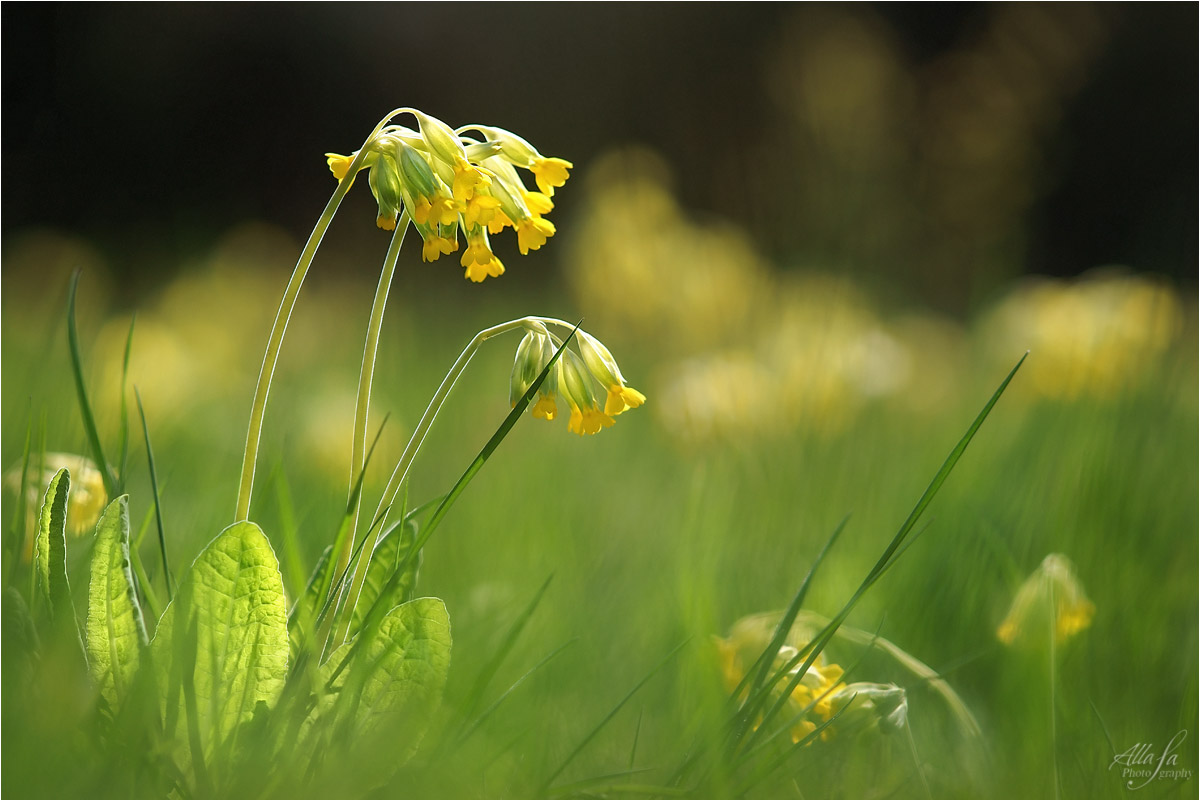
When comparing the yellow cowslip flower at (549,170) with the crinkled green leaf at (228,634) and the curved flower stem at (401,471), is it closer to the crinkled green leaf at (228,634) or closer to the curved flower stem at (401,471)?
the curved flower stem at (401,471)

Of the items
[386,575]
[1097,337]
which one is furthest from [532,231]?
[1097,337]

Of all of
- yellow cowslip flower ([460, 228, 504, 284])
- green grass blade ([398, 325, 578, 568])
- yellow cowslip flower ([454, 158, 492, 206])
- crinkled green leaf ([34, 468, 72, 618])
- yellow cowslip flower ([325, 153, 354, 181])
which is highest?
yellow cowslip flower ([325, 153, 354, 181])

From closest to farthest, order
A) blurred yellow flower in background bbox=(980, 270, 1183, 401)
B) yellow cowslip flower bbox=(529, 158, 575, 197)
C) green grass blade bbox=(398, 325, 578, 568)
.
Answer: green grass blade bbox=(398, 325, 578, 568) < yellow cowslip flower bbox=(529, 158, 575, 197) < blurred yellow flower in background bbox=(980, 270, 1183, 401)

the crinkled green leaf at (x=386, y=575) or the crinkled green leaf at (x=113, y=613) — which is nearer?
the crinkled green leaf at (x=113, y=613)

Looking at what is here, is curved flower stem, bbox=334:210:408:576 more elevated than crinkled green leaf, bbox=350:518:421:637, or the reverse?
curved flower stem, bbox=334:210:408:576

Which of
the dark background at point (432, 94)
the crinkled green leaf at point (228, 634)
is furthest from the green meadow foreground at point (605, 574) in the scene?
the dark background at point (432, 94)

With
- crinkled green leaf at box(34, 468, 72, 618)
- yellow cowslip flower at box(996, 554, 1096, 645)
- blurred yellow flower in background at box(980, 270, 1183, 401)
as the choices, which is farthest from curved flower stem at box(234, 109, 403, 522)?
blurred yellow flower in background at box(980, 270, 1183, 401)

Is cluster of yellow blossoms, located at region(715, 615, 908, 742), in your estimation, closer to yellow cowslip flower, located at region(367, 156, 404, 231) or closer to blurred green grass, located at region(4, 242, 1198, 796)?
blurred green grass, located at region(4, 242, 1198, 796)
